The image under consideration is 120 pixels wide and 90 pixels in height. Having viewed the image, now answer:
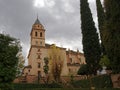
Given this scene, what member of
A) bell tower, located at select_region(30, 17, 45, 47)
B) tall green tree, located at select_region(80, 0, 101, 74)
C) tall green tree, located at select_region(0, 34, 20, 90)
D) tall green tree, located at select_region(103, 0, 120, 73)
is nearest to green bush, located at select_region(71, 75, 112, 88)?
tall green tree, located at select_region(80, 0, 101, 74)

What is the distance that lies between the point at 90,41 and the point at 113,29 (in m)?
14.3

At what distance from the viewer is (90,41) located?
3384cm

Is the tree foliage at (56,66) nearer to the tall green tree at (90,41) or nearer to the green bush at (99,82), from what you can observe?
the green bush at (99,82)

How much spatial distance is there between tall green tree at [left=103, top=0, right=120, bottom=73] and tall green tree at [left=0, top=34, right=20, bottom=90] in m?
9.67

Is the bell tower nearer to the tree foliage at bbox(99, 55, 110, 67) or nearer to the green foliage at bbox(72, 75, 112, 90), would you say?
the green foliage at bbox(72, 75, 112, 90)

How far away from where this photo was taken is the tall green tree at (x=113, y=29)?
62.9 feet

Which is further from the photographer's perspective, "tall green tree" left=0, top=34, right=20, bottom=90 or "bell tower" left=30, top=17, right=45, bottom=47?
"bell tower" left=30, top=17, right=45, bottom=47

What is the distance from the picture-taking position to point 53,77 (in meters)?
44.1

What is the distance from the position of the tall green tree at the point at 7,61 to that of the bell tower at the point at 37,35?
4057 cm

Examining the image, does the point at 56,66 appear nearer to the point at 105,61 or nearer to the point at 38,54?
the point at 105,61

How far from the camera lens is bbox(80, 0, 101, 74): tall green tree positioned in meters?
A: 33.0

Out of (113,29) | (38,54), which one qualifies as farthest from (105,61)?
(38,54)

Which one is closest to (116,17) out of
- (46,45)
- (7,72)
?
(7,72)

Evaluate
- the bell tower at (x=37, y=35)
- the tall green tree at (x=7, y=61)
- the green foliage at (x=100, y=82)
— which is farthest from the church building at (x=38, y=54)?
the tall green tree at (x=7, y=61)
